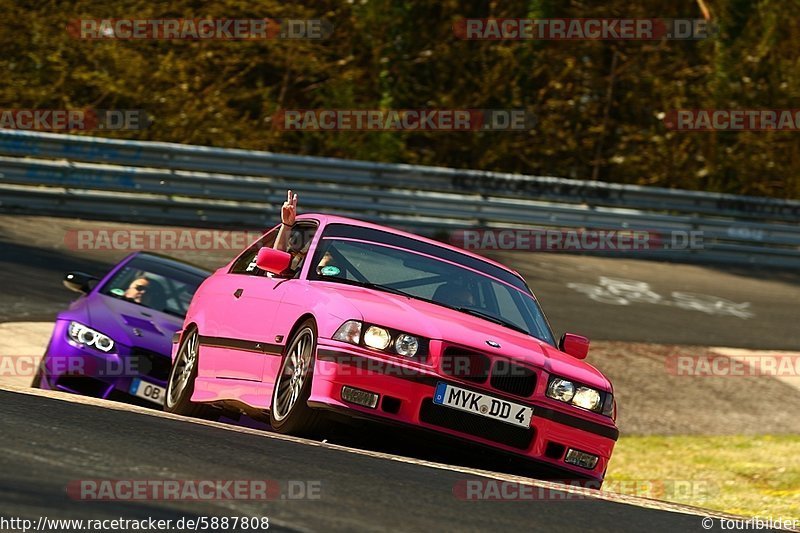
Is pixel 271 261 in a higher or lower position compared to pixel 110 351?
higher

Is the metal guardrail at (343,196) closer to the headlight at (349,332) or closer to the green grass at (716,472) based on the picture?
the green grass at (716,472)

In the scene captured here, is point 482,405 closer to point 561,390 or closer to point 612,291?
point 561,390

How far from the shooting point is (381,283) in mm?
8461

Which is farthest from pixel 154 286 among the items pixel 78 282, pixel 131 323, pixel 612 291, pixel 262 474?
pixel 612 291

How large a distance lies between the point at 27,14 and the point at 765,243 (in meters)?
13.2

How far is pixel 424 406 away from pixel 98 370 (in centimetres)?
407

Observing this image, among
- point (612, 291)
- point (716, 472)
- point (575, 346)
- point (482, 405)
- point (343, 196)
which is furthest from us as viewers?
point (343, 196)

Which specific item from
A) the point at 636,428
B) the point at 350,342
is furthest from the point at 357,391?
the point at 636,428

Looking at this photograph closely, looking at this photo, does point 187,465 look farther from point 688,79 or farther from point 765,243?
point 688,79

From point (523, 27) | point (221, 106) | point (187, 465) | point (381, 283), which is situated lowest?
point (187, 465)

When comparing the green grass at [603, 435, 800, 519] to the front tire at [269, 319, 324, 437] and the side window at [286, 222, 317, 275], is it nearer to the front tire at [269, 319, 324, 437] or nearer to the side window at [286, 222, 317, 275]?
the side window at [286, 222, 317, 275]

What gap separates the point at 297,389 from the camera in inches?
303

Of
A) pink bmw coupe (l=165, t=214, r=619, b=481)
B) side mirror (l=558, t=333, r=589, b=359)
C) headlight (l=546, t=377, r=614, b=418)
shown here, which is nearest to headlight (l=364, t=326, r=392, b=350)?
pink bmw coupe (l=165, t=214, r=619, b=481)

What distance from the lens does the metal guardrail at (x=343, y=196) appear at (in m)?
20.3
